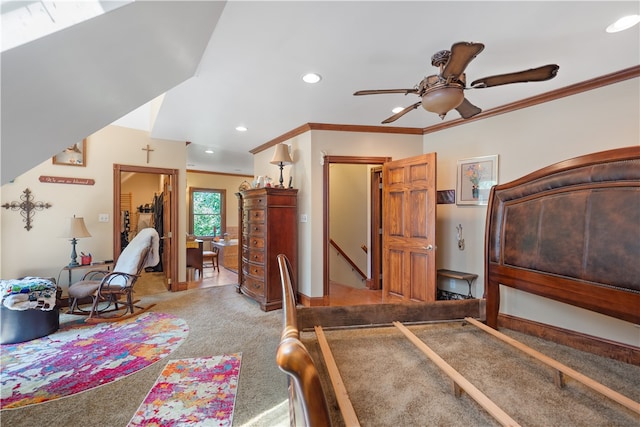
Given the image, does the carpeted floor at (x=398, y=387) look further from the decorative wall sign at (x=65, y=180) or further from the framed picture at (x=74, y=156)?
the framed picture at (x=74, y=156)

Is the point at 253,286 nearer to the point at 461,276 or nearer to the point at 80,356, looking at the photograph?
the point at 80,356

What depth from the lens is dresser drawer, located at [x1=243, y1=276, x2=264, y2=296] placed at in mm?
3912

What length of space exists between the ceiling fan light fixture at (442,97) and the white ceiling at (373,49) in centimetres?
43

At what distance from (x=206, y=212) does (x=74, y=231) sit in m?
5.02

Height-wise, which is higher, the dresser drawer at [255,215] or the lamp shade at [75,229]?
the dresser drawer at [255,215]

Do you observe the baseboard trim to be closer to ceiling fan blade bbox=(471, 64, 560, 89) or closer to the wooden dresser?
ceiling fan blade bbox=(471, 64, 560, 89)

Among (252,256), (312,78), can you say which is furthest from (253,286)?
(312,78)

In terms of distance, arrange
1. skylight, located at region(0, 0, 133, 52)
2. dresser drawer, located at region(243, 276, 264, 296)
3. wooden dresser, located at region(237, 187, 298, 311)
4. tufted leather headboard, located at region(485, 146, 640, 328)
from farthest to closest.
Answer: dresser drawer, located at region(243, 276, 264, 296), wooden dresser, located at region(237, 187, 298, 311), tufted leather headboard, located at region(485, 146, 640, 328), skylight, located at region(0, 0, 133, 52)

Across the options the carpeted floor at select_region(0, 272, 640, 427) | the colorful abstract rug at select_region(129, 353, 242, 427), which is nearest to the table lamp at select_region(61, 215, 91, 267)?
the carpeted floor at select_region(0, 272, 640, 427)

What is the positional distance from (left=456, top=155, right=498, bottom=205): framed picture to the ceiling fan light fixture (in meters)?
1.86

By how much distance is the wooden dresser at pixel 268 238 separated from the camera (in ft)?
12.5

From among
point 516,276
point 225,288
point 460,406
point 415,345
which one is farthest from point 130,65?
point 225,288

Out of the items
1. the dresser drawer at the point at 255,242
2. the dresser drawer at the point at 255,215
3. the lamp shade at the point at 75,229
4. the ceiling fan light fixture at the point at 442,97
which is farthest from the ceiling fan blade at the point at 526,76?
the lamp shade at the point at 75,229

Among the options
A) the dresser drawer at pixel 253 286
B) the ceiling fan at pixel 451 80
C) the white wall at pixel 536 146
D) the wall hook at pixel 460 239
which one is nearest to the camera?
the ceiling fan at pixel 451 80
